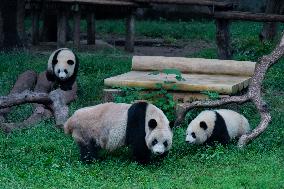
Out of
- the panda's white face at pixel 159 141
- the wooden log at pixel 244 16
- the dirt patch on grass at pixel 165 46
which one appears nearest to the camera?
the panda's white face at pixel 159 141

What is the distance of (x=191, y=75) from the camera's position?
34.4 ft

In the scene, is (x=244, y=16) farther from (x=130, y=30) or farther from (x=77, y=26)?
(x=77, y=26)

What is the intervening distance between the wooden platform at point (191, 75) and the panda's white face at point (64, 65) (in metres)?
0.93

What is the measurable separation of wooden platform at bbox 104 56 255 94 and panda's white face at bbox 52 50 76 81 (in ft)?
3.06

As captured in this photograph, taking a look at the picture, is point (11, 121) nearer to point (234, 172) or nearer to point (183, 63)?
point (183, 63)

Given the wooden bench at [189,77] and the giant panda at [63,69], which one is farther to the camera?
the giant panda at [63,69]

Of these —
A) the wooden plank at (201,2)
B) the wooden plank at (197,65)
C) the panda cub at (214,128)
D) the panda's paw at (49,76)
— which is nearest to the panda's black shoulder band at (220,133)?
the panda cub at (214,128)

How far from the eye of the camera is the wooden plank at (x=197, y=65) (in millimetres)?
10477

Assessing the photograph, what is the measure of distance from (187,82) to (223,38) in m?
2.72

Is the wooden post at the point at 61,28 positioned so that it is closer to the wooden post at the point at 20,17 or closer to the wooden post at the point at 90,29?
the wooden post at the point at 20,17

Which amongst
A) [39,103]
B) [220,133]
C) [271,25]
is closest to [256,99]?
[220,133]

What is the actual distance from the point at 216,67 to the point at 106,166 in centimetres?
338

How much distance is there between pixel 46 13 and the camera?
606 inches

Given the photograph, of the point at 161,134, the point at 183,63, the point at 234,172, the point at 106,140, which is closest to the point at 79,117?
the point at 106,140
